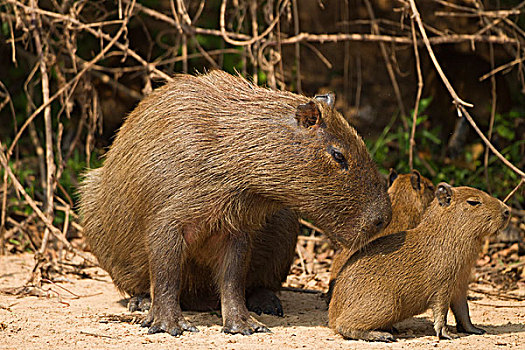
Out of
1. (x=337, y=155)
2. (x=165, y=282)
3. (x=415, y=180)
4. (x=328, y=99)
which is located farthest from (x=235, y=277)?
(x=415, y=180)

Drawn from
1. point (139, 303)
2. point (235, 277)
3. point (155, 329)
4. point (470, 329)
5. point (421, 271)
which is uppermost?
point (421, 271)

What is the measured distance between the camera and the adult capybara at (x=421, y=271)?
4.35 metres

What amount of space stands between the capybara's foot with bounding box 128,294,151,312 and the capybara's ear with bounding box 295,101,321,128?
1667mm

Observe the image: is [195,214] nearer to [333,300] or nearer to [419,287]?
[333,300]

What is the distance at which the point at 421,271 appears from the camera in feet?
14.5

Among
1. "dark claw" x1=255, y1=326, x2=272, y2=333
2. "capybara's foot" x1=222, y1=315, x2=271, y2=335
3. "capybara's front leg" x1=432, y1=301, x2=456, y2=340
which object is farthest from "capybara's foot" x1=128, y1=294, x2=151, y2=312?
"capybara's front leg" x1=432, y1=301, x2=456, y2=340

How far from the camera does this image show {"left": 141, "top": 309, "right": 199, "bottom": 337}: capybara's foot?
4473mm

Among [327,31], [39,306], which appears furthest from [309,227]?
[39,306]

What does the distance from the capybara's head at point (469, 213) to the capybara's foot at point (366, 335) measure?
2.48ft

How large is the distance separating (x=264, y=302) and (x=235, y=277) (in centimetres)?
64

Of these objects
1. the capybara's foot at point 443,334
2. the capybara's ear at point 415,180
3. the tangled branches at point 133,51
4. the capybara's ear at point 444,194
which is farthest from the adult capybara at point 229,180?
the tangled branches at point 133,51

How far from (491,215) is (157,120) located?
2119mm

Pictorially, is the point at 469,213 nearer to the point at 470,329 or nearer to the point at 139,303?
the point at 470,329

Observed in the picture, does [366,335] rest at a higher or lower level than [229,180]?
lower
